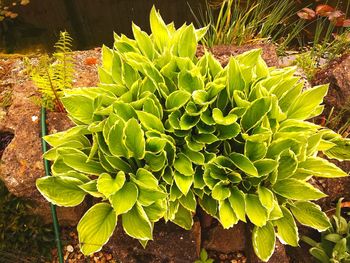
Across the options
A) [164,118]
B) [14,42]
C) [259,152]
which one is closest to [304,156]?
[259,152]

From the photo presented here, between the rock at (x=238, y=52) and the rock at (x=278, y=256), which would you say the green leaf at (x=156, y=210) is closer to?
the rock at (x=278, y=256)

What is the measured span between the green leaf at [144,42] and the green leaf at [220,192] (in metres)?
0.88

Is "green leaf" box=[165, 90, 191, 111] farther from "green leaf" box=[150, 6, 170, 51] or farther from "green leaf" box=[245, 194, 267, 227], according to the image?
"green leaf" box=[245, 194, 267, 227]

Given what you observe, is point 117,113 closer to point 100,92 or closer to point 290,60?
point 100,92

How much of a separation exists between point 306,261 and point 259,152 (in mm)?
922

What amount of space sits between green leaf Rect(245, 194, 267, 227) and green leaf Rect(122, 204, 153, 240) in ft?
1.71

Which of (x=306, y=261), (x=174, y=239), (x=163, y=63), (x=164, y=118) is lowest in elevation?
(x=306, y=261)

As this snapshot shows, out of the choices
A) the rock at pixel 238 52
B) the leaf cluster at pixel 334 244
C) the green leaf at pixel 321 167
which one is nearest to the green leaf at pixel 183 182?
the green leaf at pixel 321 167

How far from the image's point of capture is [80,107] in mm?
2400

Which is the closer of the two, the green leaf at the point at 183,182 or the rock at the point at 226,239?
the green leaf at the point at 183,182

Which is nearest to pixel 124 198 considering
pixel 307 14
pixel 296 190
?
pixel 296 190

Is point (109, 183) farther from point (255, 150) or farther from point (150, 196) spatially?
point (255, 150)

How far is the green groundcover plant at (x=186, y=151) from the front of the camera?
2215 millimetres

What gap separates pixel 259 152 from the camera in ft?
7.47
